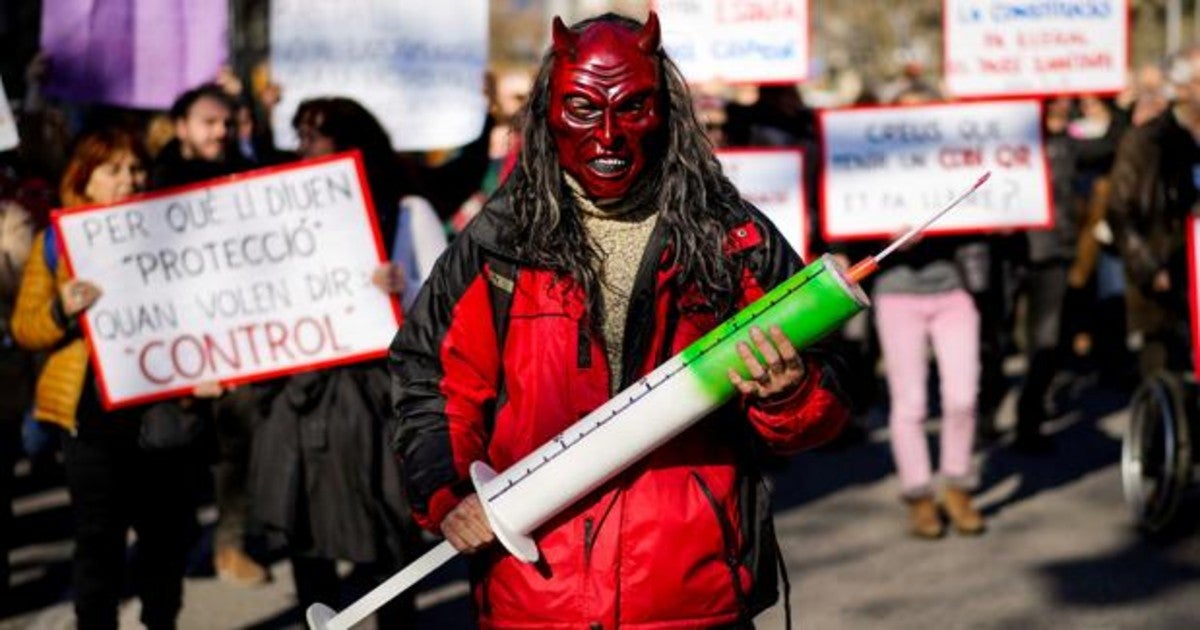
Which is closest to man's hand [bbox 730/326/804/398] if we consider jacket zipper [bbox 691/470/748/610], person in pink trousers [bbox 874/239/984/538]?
jacket zipper [bbox 691/470/748/610]

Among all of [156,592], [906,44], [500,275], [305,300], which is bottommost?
[906,44]

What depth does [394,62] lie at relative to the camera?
26.7 ft

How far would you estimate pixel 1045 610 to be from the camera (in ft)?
22.3

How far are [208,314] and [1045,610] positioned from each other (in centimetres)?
294

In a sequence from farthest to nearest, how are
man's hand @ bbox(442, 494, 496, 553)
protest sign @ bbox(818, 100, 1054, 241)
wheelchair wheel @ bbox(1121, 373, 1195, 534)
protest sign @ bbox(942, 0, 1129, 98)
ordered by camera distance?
protest sign @ bbox(942, 0, 1129, 98) < protest sign @ bbox(818, 100, 1054, 241) < wheelchair wheel @ bbox(1121, 373, 1195, 534) < man's hand @ bbox(442, 494, 496, 553)

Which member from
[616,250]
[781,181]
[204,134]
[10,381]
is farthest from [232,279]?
[781,181]

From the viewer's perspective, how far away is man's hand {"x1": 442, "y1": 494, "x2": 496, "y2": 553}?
10.7 feet

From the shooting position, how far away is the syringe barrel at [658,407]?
3004mm

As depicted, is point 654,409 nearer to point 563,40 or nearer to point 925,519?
point 563,40

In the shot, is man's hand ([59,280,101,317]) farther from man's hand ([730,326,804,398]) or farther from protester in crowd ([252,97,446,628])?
man's hand ([730,326,804,398])

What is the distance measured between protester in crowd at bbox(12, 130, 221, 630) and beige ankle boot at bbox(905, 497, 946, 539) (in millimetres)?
3117

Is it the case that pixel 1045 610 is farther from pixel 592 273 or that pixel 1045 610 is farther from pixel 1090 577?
pixel 592 273

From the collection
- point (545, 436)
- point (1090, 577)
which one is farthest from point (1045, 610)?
point (545, 436)

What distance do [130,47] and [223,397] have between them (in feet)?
4.57
